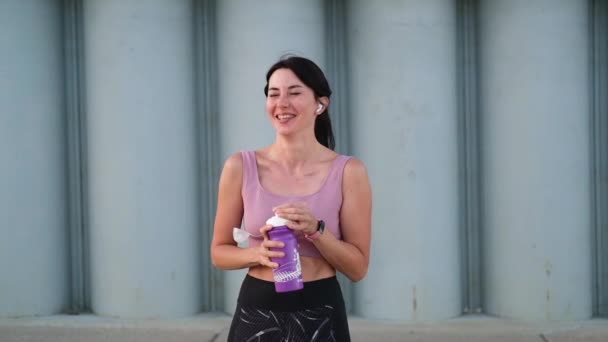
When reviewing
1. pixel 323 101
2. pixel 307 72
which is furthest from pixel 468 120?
pixel 307 72

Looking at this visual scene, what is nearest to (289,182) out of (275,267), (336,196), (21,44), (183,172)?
(336,196)

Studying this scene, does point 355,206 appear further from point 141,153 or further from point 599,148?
point 599,148

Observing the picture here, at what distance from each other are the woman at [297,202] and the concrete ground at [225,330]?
300cm

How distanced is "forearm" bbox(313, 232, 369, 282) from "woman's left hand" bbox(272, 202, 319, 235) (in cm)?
11

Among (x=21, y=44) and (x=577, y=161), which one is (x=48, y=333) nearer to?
(x=21, y=44)

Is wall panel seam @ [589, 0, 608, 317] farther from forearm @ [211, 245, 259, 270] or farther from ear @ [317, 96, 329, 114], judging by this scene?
forearm @ [211, 245, 259, 270]

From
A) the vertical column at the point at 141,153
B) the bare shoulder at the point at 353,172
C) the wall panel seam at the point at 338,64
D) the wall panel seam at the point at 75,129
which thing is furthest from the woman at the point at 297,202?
the wall panel seam at the point at 75,129

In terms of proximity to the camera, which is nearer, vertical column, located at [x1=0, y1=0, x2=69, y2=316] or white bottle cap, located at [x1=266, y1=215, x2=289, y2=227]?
white bottle cap, located at [x1=266, y1=215, x2=289, y2=227]

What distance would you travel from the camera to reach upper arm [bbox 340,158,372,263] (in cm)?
263

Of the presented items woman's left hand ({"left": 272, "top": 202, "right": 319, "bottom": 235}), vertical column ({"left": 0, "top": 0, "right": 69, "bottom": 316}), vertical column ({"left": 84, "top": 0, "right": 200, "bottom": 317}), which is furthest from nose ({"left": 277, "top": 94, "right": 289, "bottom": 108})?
vertical column ({"left": 0, "top": 0, "right": 69, "bottom": 316})

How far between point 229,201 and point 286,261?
0.41 meters

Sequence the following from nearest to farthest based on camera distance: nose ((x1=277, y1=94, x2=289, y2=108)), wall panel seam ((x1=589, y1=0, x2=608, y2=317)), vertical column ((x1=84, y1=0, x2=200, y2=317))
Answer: nose ((x1=277, y1=94, x2=289, y2=108)), vertical column ((x1=84, y1=0, x2=200, y2=317)), wall panel seam ((x1=589, y1=0, x2=608, y2=317))

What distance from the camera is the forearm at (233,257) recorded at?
255 cm

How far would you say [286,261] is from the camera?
2.40 metres
